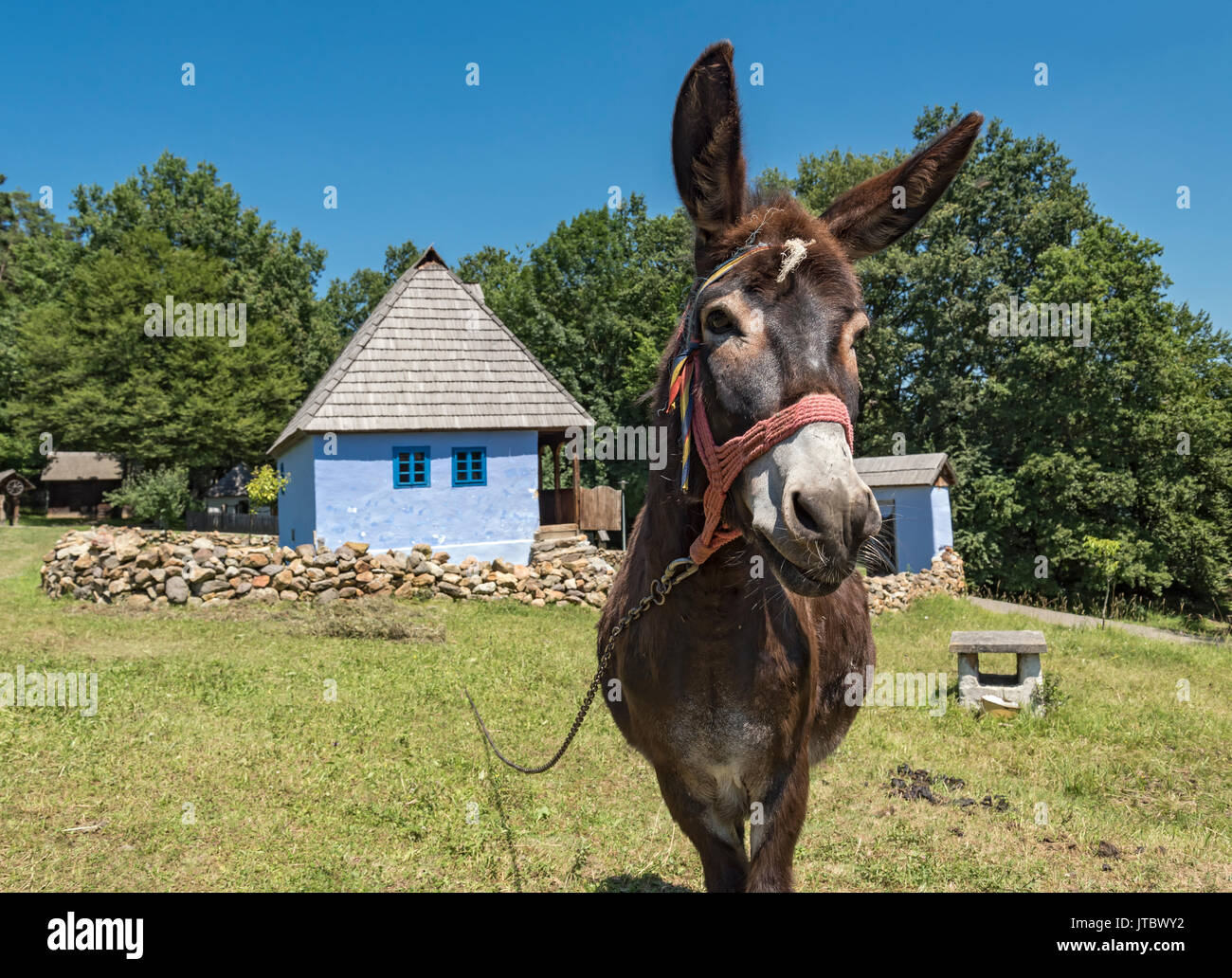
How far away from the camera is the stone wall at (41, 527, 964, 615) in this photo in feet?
46.2

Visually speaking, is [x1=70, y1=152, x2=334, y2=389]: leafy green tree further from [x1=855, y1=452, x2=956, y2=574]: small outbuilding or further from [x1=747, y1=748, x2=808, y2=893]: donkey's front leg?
[x1=747, y1=748, x2=808, y2=893]: donkey's front leg

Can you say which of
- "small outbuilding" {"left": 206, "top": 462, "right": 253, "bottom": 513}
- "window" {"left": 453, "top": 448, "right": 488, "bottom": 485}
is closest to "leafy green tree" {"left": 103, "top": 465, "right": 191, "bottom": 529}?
"small outbuilding" {"left": 206, "top": 462, "right": 253, "bottom": 513}

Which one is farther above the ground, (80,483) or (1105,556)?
(80,483)

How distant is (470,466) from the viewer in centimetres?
1858

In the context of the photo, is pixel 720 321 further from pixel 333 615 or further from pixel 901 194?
pixel 333 615

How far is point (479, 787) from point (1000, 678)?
6.64 meters

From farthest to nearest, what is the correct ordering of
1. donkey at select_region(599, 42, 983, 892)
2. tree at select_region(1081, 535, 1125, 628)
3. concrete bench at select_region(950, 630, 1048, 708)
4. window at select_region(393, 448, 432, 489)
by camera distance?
tree at select_region(1081, 535, 1125, 628) < window at select_region(393, 448, 432, 489) < concrete bench at select_region(950, 630, 1048, 708) < donkey at select_region(599, 42, 983, 892)

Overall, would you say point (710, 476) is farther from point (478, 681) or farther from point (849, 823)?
point (478, 681)

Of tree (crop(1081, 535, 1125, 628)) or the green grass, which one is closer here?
the green grass

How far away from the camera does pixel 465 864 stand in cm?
457

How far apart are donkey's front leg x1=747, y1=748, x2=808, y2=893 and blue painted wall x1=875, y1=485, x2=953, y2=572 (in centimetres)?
1870

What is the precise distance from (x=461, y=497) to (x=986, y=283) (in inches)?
1038

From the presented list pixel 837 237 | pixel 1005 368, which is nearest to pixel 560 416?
pixel 837 237
